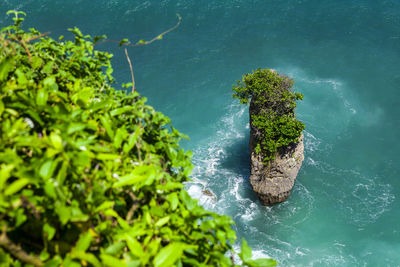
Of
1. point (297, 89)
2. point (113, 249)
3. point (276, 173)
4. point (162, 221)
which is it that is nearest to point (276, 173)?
point (276, 173)

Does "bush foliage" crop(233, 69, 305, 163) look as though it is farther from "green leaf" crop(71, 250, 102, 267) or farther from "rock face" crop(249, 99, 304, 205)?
"green leaf" crop(71, 250, 102, 267)

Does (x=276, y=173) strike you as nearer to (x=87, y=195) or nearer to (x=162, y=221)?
(x=162, y=221)

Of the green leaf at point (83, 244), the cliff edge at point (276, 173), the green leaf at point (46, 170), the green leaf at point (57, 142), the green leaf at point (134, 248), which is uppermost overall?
the cliff edge at point (276, 173)

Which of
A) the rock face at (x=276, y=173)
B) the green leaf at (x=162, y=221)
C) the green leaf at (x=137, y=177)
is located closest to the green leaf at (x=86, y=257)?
the green leaf at (x=137, y=177)

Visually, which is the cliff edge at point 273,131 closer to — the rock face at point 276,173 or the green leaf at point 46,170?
the rock face at point 276,173

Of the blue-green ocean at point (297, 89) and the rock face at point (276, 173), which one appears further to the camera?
the blue-green ocean at point (297, 89)

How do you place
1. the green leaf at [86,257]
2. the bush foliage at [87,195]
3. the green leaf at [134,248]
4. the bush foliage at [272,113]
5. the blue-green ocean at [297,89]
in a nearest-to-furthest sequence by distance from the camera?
the green leaf at [86,257] → the bush foliage at [87,195] → the green leaf at [134,248] → the bush foliage at [272,113] → the blue-green ocean at [297,89]

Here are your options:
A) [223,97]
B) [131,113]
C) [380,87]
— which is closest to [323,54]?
[380,87]

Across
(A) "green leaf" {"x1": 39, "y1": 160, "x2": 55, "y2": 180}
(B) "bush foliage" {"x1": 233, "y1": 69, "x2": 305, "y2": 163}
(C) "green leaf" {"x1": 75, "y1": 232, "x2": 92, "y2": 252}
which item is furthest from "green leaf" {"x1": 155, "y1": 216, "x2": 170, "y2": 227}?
(B) "bush foliage" {"x1": 233, "y1": 69, "x2": 305, "y2": 163}
